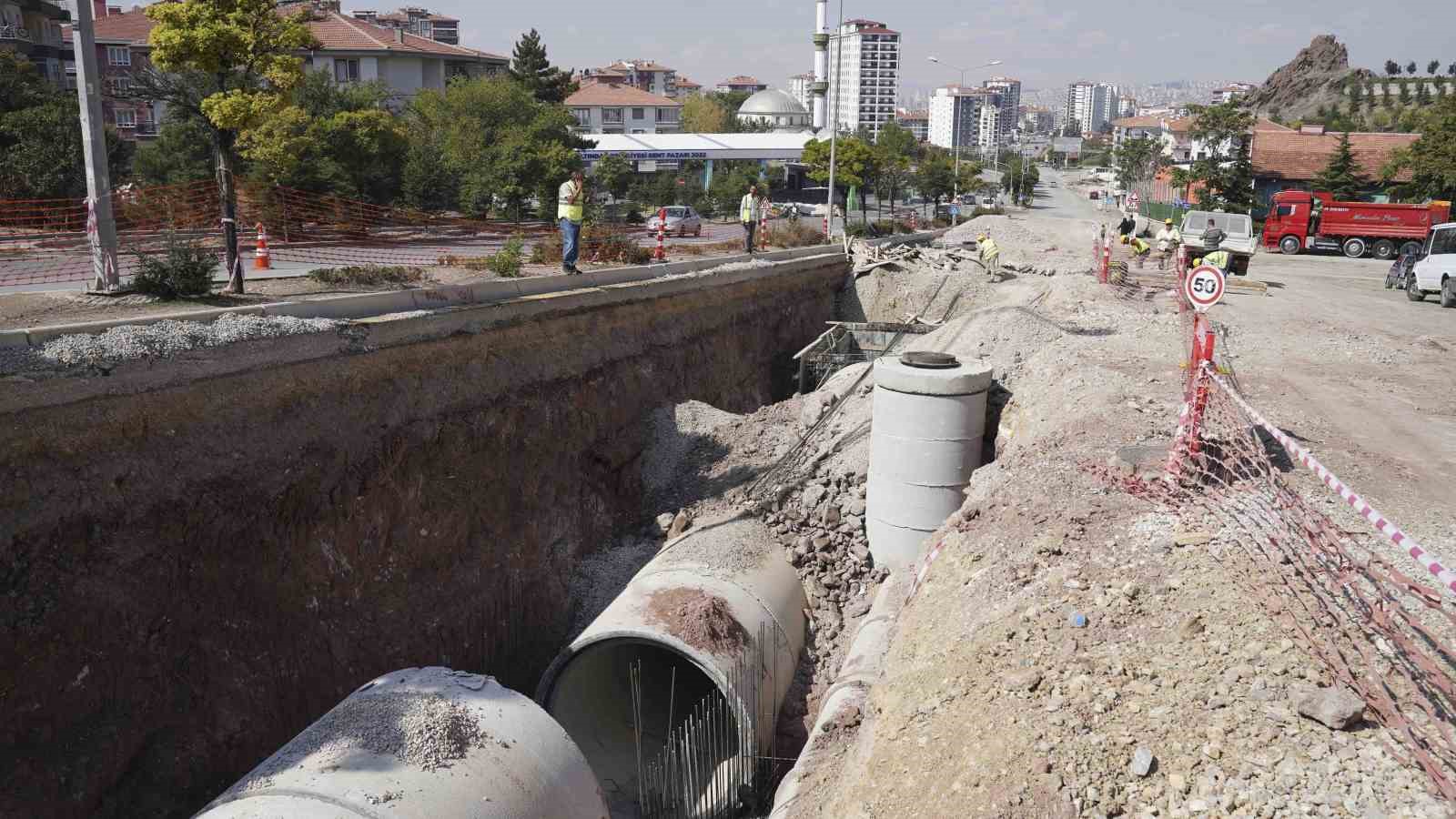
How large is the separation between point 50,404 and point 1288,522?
8388 mm

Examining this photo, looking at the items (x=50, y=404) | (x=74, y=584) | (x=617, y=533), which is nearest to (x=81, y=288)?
(x=50, y=404)

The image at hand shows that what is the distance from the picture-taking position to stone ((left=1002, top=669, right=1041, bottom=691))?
5418mm

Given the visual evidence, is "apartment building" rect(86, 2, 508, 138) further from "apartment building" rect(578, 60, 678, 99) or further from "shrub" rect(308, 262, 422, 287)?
"apartment building" rect(578, 60, 678, 99)

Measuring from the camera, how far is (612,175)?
50125mm

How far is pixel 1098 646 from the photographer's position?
5527mm

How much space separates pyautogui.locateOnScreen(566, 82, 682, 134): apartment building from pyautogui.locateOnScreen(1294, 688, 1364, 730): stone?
82566 mm

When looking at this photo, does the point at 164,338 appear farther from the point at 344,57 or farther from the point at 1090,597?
the point at 344,57

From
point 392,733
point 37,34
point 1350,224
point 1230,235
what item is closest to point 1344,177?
point 1350,224

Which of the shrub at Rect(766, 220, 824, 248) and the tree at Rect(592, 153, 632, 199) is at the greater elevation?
the tree at Rect(592, 153, 632, 199)

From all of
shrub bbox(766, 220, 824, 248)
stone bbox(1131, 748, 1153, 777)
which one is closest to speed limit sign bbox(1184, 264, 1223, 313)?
stone bbox(1131, 748, 1153, 777)

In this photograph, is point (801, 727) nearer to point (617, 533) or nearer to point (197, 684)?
point (617, 533)

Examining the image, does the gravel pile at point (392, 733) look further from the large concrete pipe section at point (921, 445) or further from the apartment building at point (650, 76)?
the apartment building at point (650, 76)

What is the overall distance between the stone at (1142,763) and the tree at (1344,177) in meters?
49.5

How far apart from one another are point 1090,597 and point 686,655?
3.28 metres
